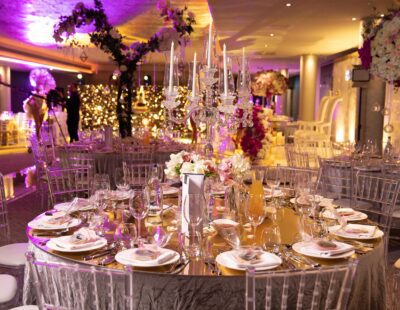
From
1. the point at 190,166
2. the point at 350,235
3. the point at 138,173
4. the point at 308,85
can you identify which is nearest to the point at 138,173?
the point at 138,173

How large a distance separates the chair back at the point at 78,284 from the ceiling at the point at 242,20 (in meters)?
6.33

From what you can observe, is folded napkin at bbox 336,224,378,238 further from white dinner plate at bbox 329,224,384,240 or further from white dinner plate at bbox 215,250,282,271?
white dinner plate at bbox 215,250,282,271

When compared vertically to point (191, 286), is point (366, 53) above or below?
above

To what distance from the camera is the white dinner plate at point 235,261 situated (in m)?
2.12

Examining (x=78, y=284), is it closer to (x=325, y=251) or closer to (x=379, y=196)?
(x=325, y=251)

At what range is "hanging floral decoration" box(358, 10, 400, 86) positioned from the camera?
493 cm

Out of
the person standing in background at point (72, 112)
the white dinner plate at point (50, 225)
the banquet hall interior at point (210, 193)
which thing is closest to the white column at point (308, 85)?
the banquet hall interior at point (210, 193)

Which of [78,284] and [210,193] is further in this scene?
[210,193]

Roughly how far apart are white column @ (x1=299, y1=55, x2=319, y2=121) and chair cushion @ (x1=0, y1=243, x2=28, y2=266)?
44.0 ft

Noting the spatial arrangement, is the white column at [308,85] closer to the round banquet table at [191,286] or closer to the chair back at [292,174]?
the chair back at [292,174]

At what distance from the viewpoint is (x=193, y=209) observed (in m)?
2.42

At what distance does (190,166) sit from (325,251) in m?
0.98

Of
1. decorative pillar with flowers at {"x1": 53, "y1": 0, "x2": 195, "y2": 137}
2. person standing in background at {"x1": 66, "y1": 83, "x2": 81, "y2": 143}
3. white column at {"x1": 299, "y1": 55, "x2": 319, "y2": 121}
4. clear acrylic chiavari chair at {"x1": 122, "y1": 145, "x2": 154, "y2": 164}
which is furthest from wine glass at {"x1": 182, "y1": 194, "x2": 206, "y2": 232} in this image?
white column at {"x1": 299, "y1": 55, "x2": 319, "y2": 121}

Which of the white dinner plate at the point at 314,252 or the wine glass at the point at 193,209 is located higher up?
the wine glass at the point at 193,209
